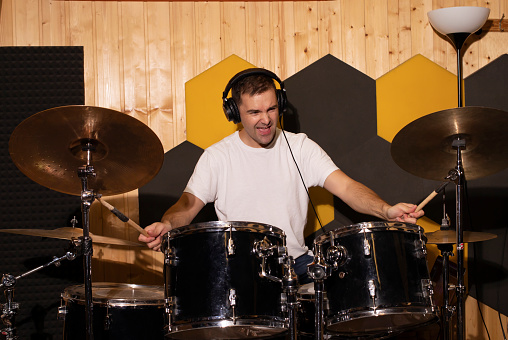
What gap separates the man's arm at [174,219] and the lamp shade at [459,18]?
174 centimetres

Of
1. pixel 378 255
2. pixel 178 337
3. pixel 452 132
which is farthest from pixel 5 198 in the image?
pixel 452 132

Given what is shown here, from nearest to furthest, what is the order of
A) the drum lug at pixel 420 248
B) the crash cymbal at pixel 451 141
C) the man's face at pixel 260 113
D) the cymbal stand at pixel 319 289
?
the cymbal stand at pixel 319 289
the drum lug at pixel 420 248
the crash cymbal at pixel 451 141
the man's face at pixel 260 113

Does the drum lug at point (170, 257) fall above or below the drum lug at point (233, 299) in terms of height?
above

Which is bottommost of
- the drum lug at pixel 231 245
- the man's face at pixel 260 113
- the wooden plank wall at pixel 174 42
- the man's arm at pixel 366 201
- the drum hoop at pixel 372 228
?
the drum lug at pixel 231 245

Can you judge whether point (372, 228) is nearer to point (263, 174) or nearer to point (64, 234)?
point (263, 174)

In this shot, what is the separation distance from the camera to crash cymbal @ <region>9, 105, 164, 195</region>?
2.37 metres

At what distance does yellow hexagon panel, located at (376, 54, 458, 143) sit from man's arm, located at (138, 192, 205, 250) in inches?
50.3

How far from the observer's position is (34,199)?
11.4 ft

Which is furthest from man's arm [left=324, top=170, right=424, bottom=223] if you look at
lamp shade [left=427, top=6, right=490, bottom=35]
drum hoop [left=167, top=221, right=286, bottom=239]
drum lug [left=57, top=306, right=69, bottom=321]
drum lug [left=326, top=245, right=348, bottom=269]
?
drum lug [left=57, top=306, right=69, bottom=321]

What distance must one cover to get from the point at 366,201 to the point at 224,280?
0.94m

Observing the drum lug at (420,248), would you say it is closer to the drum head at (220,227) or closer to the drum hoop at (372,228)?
the drum hoop at (372,228)

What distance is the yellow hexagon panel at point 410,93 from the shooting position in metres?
3.64

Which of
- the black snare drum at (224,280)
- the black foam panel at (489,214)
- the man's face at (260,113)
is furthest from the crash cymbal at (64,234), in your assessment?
the black foam panel at (489,214)

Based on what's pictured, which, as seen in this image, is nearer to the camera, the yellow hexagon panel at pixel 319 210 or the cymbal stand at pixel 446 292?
the cymbal stand at pixel 446 292
